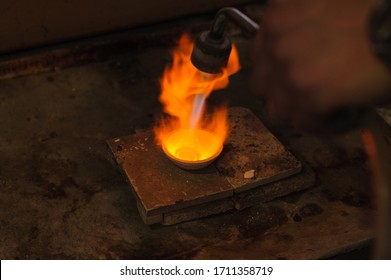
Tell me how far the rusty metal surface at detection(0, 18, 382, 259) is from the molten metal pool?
0.30 metres

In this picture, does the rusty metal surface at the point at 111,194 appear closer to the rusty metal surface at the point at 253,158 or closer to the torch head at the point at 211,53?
the rusty metal surface at the point at 253,158

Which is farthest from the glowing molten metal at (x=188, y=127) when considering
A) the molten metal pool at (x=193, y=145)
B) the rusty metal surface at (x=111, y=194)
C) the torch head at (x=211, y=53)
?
the torch head at (x=211, y=53)

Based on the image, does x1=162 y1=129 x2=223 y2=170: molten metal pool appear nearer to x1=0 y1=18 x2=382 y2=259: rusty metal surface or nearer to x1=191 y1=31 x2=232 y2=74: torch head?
x1=0 y1=18 x2=382 y2=259: rusty metal surface

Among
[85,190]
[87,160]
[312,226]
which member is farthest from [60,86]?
[312,226]

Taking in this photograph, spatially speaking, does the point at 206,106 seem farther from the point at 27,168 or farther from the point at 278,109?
the point at 278,109

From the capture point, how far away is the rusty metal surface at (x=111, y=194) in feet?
8.00

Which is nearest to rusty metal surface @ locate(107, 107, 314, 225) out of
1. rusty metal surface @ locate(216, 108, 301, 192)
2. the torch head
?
rusty metal surface @ locate(216, 108, 301, 192)

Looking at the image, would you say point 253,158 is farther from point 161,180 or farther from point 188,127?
point 161,180

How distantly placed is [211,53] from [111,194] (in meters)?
1.08

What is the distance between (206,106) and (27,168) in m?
1.06

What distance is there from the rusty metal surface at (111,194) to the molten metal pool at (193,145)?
0.97ft

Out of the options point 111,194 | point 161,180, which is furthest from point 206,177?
point 111,194

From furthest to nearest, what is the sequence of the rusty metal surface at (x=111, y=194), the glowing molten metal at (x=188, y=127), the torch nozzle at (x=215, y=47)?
1. the glowing molten metal at (x=188, y=127)
2. the rusty metal surface at (x=111, y=194)
3. the torch nozzle at (x=215, y=47)

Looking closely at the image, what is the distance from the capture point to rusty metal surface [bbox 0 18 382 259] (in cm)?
244
